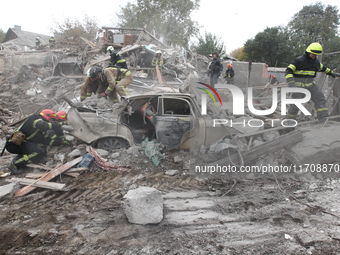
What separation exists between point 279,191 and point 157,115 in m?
2.58

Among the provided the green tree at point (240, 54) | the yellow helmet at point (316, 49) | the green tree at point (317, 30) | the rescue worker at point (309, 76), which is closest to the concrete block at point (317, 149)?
the rescue worker at point (309, 76)

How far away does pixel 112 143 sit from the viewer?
493cm

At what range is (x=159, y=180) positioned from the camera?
12.8 feet

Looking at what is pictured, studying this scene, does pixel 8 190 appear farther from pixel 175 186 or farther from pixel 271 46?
pixel 271 46

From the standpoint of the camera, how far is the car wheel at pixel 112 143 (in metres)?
4.90

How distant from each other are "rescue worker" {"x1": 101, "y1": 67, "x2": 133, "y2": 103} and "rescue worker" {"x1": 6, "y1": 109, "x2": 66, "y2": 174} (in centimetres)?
194

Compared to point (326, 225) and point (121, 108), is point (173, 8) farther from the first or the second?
point (326, 225)

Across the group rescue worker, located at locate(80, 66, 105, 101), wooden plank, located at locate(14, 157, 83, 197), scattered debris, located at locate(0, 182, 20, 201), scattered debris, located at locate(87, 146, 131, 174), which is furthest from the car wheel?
rescue worker, located at locate(80, 66, 105, 101)

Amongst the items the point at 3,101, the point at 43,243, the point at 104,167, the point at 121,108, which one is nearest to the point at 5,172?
the point at 104,167

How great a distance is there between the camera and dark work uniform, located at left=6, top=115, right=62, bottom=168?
14.8 ft

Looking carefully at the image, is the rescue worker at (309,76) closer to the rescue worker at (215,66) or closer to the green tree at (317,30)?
the rescue worker at (215,66)

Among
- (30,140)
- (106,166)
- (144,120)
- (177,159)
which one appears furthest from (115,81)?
(177,159)

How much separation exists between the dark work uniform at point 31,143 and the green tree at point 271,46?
2108cm

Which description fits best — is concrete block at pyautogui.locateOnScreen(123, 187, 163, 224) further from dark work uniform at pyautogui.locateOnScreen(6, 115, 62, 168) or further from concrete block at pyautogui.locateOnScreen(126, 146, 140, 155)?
dark work uniform at pyautogui.locateOnScreen(6, 115, 62, 168)
